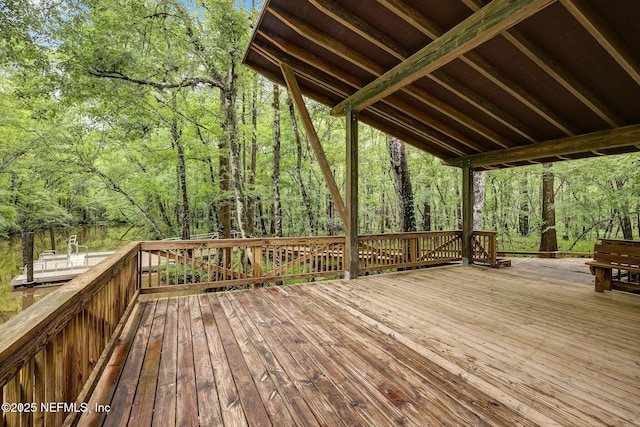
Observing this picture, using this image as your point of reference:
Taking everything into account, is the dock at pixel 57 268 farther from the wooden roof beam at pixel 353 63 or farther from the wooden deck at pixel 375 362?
the wooden roof beam at pixel 353 63

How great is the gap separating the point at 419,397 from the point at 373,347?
0.77 meters

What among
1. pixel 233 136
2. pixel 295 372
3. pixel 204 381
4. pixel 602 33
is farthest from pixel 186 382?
pixel 233 136

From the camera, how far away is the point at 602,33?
2703 mm

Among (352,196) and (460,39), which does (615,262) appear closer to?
(352,196)

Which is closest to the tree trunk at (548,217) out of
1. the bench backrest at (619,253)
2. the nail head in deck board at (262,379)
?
the bench backrest at (619,253)

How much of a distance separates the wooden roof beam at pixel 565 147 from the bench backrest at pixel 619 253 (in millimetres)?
1618

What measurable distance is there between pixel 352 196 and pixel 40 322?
4.67 m

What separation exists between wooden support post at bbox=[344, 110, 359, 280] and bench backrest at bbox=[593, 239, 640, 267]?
4.17 m

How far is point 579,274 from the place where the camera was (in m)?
6.18

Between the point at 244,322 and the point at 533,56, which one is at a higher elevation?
the point at 533,56

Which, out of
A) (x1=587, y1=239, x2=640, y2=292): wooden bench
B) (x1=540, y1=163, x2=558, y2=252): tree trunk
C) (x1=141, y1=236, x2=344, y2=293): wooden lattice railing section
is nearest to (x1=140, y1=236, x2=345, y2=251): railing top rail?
(x1=141, y1=236, x2=344, y2=293): wooden lattice railing section

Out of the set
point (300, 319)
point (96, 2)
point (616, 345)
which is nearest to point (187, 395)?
point (300, 319)

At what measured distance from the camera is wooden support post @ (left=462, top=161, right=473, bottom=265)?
693 cm

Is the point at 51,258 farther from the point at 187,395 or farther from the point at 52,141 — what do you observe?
the point at 187,395
